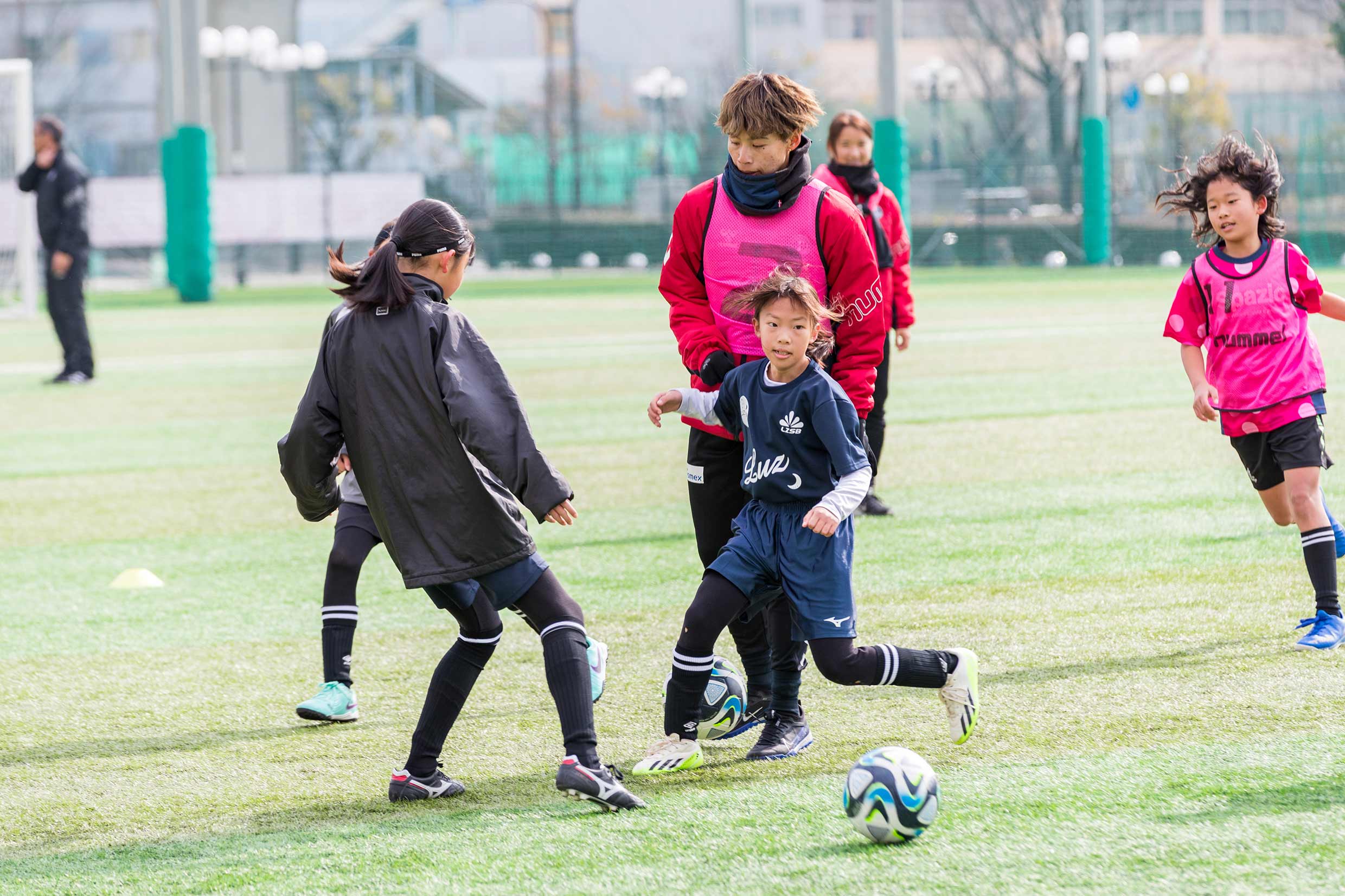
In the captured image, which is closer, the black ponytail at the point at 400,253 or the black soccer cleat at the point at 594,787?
the black soccer cleat at the point at 594,787

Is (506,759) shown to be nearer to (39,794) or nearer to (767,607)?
(767,607)

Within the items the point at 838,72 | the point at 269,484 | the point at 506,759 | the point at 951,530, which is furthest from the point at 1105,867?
the point at 838,72

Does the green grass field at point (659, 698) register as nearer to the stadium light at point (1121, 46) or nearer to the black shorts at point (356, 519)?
the black shorts at point (356, 519)

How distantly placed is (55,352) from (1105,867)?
1906 centimetres

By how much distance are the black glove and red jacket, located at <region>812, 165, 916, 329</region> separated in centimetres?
330

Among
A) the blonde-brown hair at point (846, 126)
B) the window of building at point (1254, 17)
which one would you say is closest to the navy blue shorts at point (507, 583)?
the blonde-brown hair at point (846, 126)

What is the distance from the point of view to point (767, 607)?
4.75 metres

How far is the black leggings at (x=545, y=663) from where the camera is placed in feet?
13.7

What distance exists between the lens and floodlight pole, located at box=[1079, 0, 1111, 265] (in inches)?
1342

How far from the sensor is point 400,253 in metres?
4.29

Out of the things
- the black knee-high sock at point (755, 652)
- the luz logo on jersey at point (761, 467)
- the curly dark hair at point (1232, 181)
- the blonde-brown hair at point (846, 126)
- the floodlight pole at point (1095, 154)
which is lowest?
the black knee-high sock at point (755, 652)

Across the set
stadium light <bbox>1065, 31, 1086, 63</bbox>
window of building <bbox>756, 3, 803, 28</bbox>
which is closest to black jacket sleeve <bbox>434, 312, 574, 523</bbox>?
stadium light <bbox>1065, 31, 1086, 63</bbox>

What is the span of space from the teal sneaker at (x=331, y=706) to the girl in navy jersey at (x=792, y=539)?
45.3 inches

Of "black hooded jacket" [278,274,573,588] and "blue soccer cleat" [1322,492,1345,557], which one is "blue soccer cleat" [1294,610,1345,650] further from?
"black hooded jacket" [278,274,573,588]
